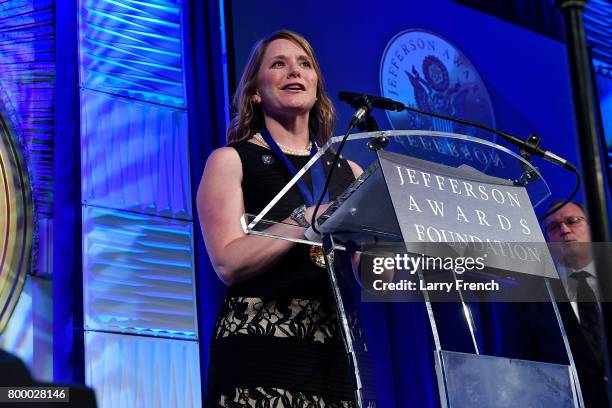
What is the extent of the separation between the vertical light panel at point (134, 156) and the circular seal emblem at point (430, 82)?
954 mm

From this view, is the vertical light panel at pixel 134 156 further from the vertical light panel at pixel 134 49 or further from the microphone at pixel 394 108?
the microphone at pixel 394 108

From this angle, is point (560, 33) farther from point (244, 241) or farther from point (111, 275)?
point (244, 241)

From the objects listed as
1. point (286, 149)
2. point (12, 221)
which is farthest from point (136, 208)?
point (286, 149)

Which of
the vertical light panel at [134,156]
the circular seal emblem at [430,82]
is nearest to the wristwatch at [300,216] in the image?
the vertical light panel at [134,156]

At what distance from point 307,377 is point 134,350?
1.19 meters

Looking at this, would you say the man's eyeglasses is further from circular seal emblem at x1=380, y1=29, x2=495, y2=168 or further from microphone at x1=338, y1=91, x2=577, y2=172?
microphone at x1=338, y1=91, x2=577, y2=172

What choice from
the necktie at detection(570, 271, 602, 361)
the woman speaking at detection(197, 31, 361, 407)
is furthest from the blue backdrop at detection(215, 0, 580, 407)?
the woman speaking at detection(197, 31, 361, 407)

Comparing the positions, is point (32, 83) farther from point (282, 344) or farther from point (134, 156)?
point (282, 344)

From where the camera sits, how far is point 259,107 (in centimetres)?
221

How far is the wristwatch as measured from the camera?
1555 millimetres

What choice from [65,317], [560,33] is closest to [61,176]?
[65,317]

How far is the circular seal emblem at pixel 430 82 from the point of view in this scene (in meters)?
3.79

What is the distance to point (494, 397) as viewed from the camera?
1.39 metres

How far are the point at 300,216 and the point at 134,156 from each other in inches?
63.2
